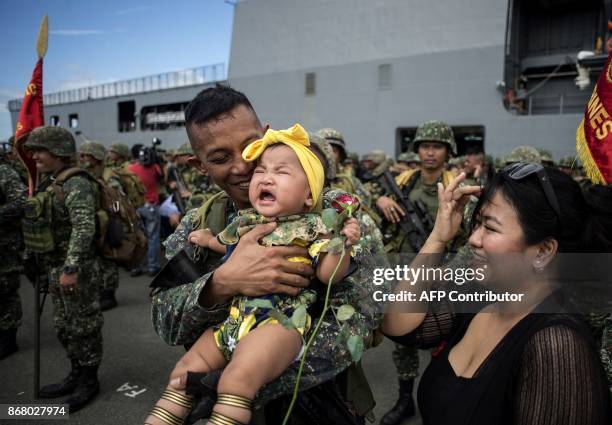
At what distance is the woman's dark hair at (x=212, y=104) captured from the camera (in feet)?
5.40

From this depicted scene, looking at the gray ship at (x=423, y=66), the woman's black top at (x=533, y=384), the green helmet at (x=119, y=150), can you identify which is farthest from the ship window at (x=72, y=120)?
the woman's black top at (x=533, y=384)

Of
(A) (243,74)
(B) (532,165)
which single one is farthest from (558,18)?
(B) (532,165)

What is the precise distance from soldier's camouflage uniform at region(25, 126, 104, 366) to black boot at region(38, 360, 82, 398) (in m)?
0.16

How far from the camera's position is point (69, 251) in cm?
355

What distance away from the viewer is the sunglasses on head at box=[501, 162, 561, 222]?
1.48 meters

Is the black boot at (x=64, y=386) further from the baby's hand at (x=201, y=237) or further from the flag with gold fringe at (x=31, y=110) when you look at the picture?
the baby's hand at (x=201, y=237)

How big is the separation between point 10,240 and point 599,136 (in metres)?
5.34

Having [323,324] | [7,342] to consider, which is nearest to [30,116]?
[7,342]

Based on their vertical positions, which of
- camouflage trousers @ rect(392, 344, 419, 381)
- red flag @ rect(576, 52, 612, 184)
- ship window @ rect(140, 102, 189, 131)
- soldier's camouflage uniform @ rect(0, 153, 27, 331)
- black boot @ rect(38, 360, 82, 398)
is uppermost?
ship window @ rect(140, 102, 189, 131)

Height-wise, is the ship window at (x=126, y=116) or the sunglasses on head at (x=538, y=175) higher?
the ship window at (x=126, y=116)

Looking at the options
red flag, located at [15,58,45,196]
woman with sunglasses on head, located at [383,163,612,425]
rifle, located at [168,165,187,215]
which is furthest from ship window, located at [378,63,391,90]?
woman with sunglasses on head, located at [383,163,612,425]

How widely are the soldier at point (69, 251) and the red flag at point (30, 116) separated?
0.86 feet

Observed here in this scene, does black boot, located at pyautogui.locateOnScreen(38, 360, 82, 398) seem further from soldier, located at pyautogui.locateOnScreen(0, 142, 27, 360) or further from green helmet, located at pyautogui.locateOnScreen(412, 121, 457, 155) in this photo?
green helmet, located at pyautogui.locateOnScreen(412, 121, 457, 155)

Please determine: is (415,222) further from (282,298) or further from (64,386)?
(64,386)
